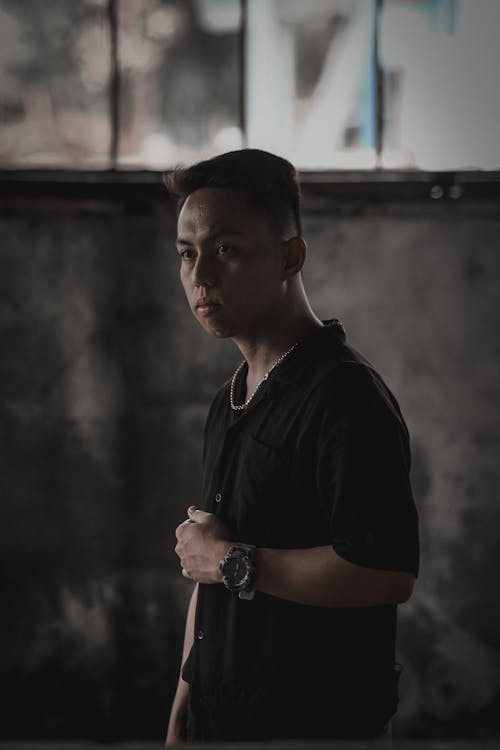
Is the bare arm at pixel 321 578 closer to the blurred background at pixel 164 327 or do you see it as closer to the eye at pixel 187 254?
the eye at pixel 187 254

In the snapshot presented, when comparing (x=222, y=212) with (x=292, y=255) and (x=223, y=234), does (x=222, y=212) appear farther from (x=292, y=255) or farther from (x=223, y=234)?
(x=292, y=255)

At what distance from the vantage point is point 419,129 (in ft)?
10.8

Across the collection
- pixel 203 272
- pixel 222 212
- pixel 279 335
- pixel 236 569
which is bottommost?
pixel 236 569

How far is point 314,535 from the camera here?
1296mm

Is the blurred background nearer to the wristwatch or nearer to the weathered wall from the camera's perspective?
the weathered wall

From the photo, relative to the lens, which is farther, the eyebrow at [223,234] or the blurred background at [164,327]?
the blurred background at [164,327]

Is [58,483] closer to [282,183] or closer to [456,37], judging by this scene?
[282,183]

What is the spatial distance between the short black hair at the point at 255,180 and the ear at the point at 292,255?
33 mm

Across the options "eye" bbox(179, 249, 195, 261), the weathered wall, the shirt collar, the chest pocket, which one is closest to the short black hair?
"eye" bbox(179, 249, 195, 261)

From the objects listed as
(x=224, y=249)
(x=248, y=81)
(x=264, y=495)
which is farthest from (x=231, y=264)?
(x=248, y=81)

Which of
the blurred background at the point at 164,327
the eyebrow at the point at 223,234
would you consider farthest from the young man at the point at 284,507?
the blurred background at the point at 164,327

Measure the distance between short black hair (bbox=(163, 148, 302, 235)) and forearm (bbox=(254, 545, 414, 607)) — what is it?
24.4 inches

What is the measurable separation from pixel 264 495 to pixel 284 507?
0.13ft

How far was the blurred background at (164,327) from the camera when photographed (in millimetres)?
3311
